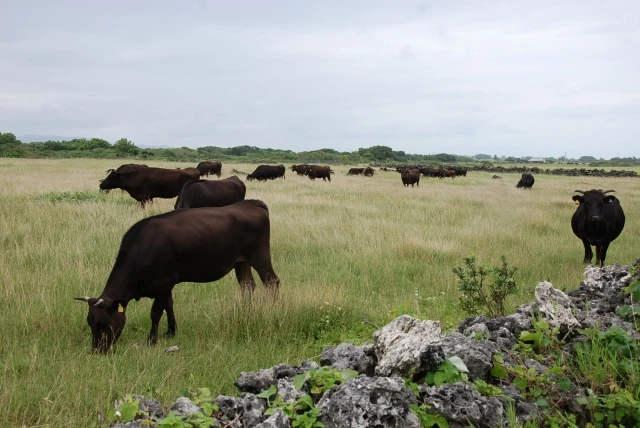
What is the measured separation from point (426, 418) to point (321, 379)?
2.29 feet

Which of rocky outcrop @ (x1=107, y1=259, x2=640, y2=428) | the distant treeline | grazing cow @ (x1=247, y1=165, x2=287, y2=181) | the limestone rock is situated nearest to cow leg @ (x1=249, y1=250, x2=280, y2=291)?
rocky outcrop @ (x1=107, y1=259, x2=640, y2=428)

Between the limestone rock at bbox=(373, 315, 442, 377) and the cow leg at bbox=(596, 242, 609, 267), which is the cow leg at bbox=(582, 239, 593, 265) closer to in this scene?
the cow leg at bbox=(596, 242, 609, 267)

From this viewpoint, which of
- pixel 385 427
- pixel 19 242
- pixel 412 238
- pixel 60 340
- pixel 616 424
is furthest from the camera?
pixel 412 238

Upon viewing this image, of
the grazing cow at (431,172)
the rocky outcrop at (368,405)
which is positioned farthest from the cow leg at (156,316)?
the grazing cow at (431,172)

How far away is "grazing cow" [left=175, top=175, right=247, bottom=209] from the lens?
12008 mm

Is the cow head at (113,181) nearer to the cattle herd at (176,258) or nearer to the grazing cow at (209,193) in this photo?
the grazing cow at (209,193)

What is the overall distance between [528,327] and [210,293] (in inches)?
179

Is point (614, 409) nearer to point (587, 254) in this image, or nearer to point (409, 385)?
point (409, 385)

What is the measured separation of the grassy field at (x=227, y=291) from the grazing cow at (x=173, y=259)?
0.32 meters

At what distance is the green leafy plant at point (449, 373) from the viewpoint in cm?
324

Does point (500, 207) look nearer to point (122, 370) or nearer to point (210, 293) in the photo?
point (210, 293)

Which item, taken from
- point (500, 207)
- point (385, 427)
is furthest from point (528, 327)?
point (500, 207)

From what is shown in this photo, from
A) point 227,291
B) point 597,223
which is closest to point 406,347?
point 227,291

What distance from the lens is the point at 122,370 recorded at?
14.3 ft
